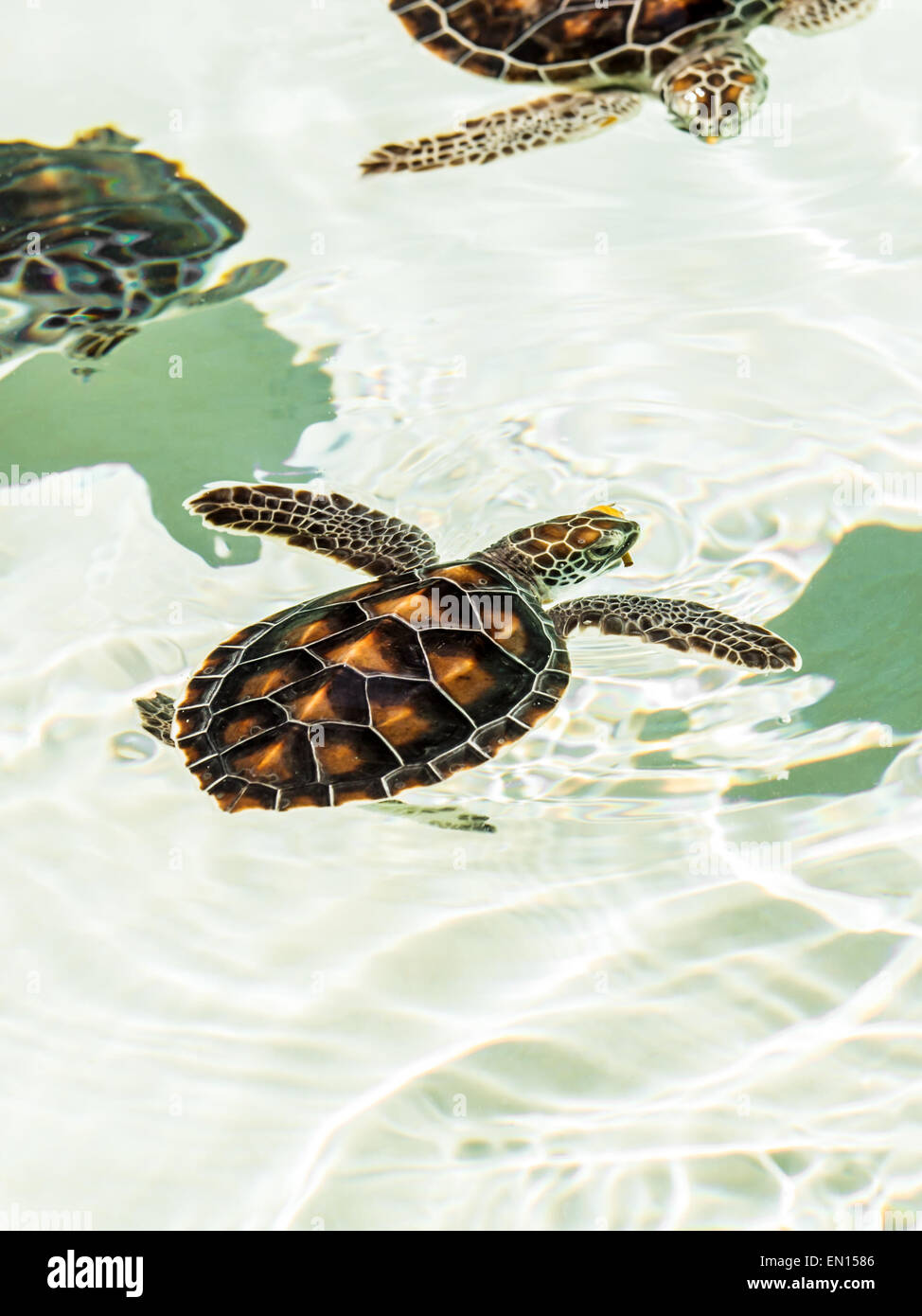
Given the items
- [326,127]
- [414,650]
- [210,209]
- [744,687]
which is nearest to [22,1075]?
[414,650]

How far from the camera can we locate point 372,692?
9.97 feet

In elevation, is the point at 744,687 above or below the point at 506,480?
below

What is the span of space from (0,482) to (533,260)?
251cm

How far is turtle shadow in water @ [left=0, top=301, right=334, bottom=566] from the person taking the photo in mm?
4188

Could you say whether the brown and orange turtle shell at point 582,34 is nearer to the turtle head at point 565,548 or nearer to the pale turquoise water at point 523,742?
the pale turquoise water at point 523,742

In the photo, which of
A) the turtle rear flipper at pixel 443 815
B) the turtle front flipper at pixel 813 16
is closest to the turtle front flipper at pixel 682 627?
the turtle rear flipper at pixel 443 815

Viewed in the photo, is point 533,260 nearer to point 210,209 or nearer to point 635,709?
point 210,209

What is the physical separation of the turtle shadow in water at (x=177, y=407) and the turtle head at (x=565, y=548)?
37.6 inches

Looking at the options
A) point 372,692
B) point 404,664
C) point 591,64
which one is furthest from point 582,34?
point 372,692

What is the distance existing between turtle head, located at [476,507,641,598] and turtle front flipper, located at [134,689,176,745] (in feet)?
3.92

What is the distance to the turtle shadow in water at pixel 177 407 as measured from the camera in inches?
165

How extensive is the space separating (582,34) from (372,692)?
3729 millimetres

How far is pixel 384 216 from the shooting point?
4.98m

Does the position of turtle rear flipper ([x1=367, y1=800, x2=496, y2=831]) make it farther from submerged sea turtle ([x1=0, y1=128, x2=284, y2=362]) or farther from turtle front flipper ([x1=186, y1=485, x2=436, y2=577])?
submerged sea turtle ([x1=0, y1=128, x2=284, y2=362])
